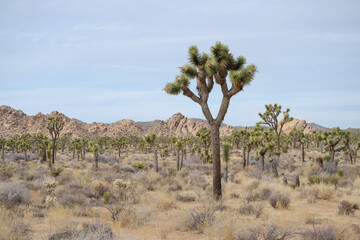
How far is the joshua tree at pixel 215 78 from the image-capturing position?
11562 millimetres

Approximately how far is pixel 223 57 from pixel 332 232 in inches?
297

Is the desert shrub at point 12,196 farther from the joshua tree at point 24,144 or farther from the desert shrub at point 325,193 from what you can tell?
the joshua tree at point 24,144

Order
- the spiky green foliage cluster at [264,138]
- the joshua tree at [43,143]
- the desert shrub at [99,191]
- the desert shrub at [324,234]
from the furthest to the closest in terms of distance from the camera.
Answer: the joshua tree at [43,143] → the spiky green foliage cluster at [264,138] → the desert shrub at [99,191] → the desert shrub at [324,234]

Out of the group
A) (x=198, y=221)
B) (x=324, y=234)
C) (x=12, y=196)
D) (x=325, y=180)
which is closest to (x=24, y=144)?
(x=12, y=196)

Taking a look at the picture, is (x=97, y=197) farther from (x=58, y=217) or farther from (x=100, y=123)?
(x=100, y=123)

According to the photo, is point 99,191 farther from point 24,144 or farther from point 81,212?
point 24,144

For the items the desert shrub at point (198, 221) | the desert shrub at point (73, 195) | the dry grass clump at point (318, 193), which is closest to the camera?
the desert shrub at point (198, 221)

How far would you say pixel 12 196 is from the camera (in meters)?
10.3

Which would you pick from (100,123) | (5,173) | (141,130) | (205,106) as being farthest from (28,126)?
(205,106)

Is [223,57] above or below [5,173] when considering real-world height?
above

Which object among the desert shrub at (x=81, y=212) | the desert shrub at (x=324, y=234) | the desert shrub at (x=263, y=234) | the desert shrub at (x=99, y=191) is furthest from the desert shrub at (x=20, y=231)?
the desert shrub at (x=324, y=234)

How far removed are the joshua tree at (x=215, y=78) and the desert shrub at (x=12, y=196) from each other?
6.67 metres

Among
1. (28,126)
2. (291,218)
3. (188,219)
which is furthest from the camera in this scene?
(28,126)

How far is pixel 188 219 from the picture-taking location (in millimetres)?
8258
